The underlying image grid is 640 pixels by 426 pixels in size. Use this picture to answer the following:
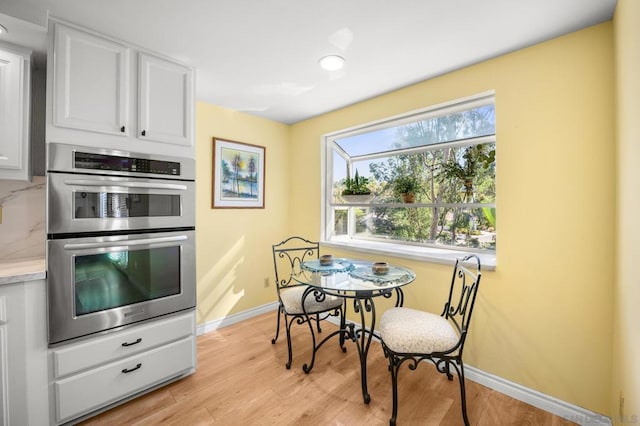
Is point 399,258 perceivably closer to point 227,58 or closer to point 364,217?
point 364,217

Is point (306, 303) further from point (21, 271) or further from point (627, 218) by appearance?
point (627, 218)

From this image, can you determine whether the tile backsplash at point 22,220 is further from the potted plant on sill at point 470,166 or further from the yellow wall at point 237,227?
the potted plant on sill at point 470,166

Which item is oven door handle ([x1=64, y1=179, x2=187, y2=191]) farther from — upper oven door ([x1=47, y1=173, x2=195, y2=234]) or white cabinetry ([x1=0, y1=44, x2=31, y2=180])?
white cabinetry ([x1=0, y1=44, x2=31, y2=180])

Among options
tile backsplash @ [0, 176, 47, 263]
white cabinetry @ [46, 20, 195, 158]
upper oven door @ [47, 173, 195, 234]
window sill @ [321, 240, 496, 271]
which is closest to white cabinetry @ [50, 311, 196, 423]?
upper oven door @ [47, 173, 195, 234]

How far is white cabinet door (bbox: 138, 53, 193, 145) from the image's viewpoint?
194 cm

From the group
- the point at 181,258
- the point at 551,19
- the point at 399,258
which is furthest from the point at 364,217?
the point at 551,19

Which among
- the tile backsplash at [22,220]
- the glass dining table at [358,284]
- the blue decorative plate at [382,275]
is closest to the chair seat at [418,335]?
the glass dining table at [358,284]

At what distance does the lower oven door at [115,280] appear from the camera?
5.31ft

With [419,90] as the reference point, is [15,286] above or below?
below

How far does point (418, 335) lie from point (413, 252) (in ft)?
3.15

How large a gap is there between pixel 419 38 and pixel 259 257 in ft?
8.93

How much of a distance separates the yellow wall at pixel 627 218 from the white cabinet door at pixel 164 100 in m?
2.49

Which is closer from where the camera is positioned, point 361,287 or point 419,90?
point 361,287

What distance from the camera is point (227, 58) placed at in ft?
6.91
